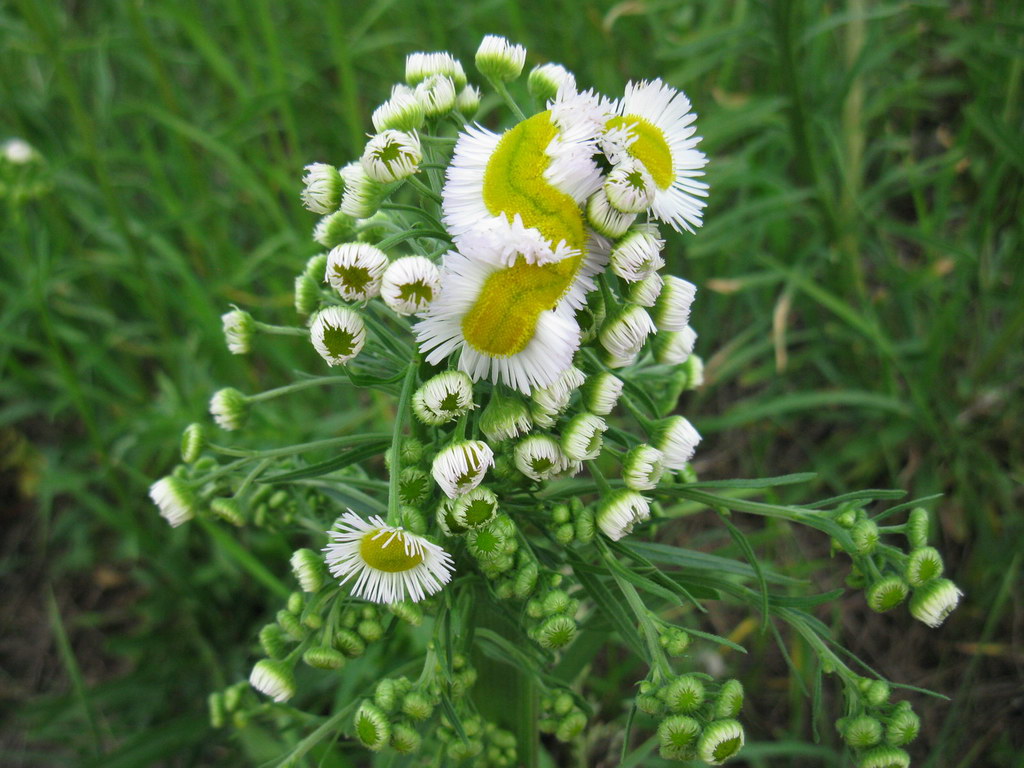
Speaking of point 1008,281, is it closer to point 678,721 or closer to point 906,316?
point 906,316

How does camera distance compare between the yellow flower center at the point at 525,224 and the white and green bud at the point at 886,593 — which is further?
the white and green bud at the point at 886,593

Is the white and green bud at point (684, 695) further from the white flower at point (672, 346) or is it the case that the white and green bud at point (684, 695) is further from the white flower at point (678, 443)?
the white flower at point (672, 346)

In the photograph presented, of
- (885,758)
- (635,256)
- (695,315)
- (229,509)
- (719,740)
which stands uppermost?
(635,256)

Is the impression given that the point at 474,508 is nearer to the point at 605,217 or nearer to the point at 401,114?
the point at 605,217

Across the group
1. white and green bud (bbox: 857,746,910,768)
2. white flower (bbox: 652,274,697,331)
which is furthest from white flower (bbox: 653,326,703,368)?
white and green bud (bbox: 857,746,910,768)

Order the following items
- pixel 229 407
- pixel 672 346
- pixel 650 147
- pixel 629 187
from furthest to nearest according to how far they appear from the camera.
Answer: pixel 229 407, pixel 672 346, pixel 650 147, pixel 629 187

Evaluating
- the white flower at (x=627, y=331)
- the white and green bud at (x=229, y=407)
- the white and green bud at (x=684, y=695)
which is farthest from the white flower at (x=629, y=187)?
the white and green bud at (x=229, y=407)

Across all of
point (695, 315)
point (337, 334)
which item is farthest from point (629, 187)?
point (695, 315)
